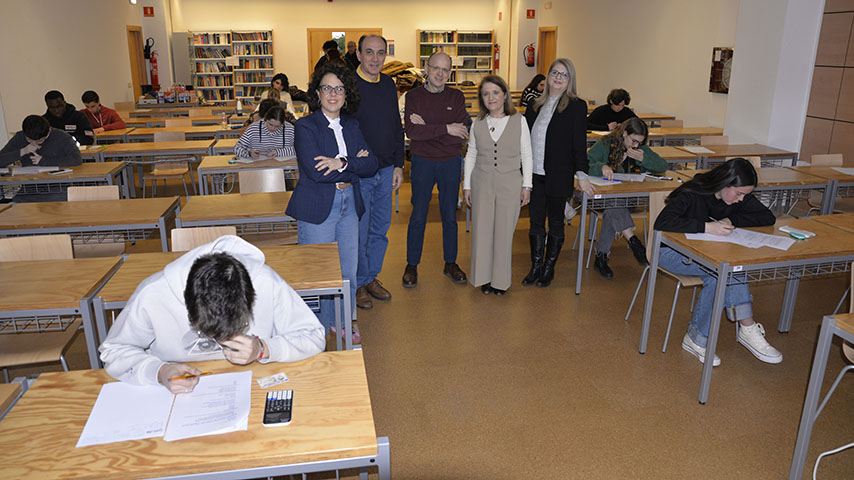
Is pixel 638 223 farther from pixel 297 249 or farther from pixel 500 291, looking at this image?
pixel 297 249

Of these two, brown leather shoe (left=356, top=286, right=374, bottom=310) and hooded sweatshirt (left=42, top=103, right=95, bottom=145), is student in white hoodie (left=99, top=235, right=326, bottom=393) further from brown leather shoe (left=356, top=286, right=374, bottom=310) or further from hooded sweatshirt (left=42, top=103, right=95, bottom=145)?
hooded sweatshirt (left=42, top=103, right=95, bottom=145)

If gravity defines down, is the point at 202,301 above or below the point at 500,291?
above

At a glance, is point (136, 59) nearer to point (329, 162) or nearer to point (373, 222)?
point (373, 222)

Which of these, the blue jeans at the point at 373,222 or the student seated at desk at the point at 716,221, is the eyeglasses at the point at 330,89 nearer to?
the blue jeans at the point at 373,222

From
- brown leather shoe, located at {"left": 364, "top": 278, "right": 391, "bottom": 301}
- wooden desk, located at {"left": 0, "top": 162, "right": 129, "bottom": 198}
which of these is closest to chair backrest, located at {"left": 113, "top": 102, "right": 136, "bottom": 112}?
wooden desk, located at {"left": 0, "top": 162, "right": 129, "bottom": 198}

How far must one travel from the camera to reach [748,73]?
21.0 feet

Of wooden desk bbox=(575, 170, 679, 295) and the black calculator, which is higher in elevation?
wooden desk bbox=(575, 170, 679, 295)

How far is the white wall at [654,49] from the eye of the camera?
25.4 ft

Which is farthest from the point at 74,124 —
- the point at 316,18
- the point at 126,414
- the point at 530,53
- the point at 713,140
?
the point at 530,53

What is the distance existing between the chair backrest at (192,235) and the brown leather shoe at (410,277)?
178cm

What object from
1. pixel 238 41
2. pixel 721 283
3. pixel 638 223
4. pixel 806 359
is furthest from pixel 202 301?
pixel 238 41

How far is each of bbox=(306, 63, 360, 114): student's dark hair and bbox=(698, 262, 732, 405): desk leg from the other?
A: 2.07 metres

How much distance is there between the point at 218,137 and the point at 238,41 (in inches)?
303

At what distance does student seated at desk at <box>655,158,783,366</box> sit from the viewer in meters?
3.15
